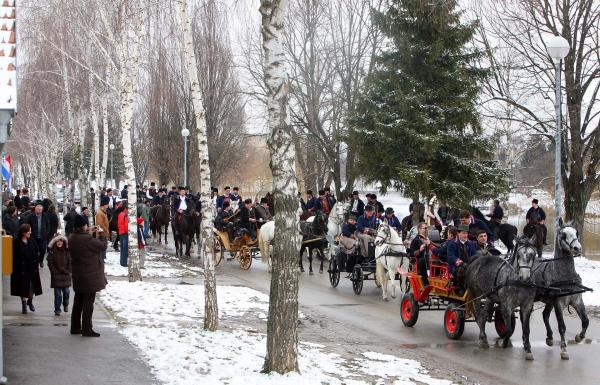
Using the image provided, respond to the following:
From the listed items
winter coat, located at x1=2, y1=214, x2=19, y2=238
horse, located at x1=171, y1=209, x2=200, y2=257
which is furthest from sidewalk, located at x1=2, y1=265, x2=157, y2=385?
horse, located at x1=171, y1=209, x2=200, y2=257

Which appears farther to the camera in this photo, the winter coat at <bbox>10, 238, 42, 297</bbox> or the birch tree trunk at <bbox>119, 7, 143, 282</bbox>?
the birch tree trunk at <bbox>119, 7, 143, 282</bbox>

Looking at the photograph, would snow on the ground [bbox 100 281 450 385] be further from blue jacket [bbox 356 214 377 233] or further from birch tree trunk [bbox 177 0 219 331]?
blue jacket [bbox 356 214 377 233]

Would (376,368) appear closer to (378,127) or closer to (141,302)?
(141,302)

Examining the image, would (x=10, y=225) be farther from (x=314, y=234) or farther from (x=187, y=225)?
(x=187, y=225)

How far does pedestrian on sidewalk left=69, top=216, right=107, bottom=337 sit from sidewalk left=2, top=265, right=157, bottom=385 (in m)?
0.24

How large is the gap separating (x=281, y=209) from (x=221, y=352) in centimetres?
266

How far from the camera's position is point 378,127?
2823 centimetres

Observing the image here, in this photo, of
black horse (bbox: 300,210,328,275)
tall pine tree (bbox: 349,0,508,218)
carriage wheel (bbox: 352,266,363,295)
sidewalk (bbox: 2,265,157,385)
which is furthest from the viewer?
tall pine tree (bbox: 349,0,508,218)

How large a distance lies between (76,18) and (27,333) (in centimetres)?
1475

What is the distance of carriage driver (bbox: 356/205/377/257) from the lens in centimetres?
2022

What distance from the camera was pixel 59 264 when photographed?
13734 millimetres

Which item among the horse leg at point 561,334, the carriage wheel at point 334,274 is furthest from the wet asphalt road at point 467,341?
the carriage wheel at point 334,274

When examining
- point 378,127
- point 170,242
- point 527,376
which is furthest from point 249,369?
point 170,242

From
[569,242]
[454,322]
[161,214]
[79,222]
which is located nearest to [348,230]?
[454,322]
